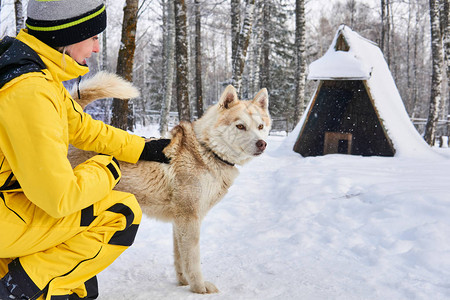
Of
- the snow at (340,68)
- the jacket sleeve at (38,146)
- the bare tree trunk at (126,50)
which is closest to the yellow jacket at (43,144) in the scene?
the jacket sleeve at (38,146)

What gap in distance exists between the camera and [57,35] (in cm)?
155

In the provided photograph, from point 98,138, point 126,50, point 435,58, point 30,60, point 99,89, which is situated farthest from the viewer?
point 435,58

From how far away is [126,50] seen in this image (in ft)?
20.0

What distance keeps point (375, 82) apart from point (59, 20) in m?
8.13

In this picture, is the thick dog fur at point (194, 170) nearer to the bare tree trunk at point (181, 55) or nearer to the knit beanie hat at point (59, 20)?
the knit beanie hat at point (59, 20)

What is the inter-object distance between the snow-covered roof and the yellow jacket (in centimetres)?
726

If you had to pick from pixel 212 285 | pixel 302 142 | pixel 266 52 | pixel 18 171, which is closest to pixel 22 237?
pixel 18 171

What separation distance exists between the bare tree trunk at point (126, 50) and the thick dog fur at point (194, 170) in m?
3.78

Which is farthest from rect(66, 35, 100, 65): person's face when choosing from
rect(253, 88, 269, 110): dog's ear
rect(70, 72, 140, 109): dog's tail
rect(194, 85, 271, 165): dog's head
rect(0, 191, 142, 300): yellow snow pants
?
rect(253, 88, 269, 110): dog's ear

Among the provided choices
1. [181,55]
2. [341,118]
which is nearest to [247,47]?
[181,55]

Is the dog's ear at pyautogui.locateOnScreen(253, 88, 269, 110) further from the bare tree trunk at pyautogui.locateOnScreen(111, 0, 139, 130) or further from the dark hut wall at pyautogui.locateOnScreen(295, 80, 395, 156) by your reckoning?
the dark hut wall at pyautogui.locateOnScreen(295, 80, 395, 156)

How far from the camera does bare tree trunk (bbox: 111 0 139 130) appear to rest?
601cm

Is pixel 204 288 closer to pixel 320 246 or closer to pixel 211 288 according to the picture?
pixel 211 288

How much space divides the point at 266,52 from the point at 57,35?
19635 mm
